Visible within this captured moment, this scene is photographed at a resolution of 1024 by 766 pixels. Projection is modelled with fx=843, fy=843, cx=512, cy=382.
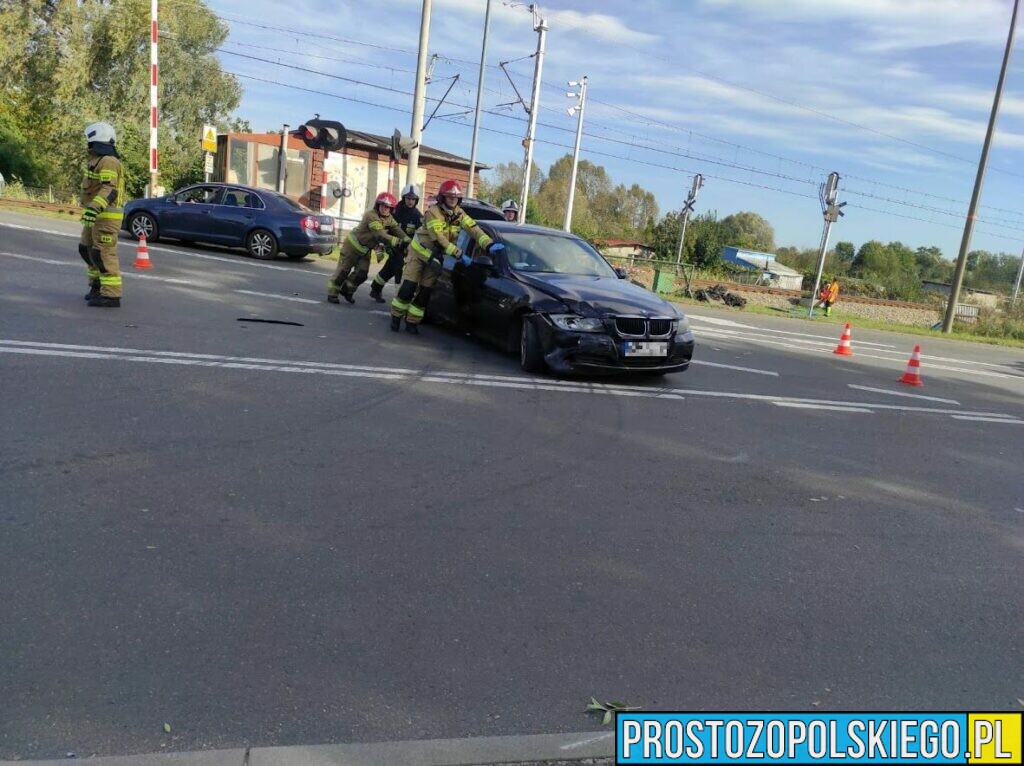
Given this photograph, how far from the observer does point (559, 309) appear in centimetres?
859

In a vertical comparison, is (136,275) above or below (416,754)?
above

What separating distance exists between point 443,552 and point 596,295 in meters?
4.99

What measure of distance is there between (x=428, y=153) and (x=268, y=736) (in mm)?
40952

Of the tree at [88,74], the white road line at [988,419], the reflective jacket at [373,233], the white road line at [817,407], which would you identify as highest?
the tree at [88,74]

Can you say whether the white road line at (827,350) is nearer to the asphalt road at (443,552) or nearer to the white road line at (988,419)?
the white road line at (988,419)

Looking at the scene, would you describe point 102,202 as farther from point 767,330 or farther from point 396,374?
point 767,330

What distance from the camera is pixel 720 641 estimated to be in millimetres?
3668

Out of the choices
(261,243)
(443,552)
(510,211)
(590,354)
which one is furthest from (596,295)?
(261,243)

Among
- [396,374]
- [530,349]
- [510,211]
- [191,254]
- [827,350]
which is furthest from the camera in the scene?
[510,211]

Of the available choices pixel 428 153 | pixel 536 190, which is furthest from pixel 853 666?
pixel 536 190

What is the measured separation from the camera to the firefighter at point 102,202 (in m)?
9.15

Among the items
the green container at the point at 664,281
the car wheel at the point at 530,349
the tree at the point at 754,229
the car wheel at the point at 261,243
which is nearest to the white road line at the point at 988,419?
the car wheel at the point at 530,349

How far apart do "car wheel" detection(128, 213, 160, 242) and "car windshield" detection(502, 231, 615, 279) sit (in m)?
10.9

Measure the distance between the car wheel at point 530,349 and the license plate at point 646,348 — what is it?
896 millimetres
